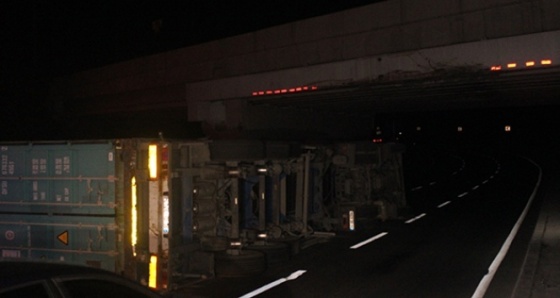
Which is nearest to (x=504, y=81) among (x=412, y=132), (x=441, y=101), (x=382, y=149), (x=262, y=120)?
(x=382, y=149)

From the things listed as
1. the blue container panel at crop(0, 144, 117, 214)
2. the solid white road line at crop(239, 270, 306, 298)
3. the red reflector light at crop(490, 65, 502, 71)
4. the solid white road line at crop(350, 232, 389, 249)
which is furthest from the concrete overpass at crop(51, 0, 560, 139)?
the blue container panel at crop(0, 144, 117, 214)

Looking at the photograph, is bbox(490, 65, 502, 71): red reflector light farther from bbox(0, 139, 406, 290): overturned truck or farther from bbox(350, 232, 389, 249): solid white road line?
bbox(0, 139, 406, 290): overturned truck

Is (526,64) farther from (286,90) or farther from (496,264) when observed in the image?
(286,90)

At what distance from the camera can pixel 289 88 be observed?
2095 cm

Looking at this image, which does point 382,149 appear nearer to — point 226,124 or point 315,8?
point 226,124

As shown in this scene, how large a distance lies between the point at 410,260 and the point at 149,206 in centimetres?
587

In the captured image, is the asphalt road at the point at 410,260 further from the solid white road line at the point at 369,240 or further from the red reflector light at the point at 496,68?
the red reflector light at the point at 496,68

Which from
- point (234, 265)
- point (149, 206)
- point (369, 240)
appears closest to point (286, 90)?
point (369, 240)

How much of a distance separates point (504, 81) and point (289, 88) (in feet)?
24.3

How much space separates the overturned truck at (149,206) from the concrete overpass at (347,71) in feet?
22.7

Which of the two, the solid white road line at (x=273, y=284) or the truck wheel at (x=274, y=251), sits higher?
the truck wheel at (x=274, y=251)

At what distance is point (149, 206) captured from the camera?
981 centimetres

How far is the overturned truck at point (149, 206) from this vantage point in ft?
31.8

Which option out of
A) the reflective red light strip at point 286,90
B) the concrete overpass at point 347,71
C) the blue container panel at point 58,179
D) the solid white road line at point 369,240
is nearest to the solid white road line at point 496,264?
the solid white road line at point 369,240
